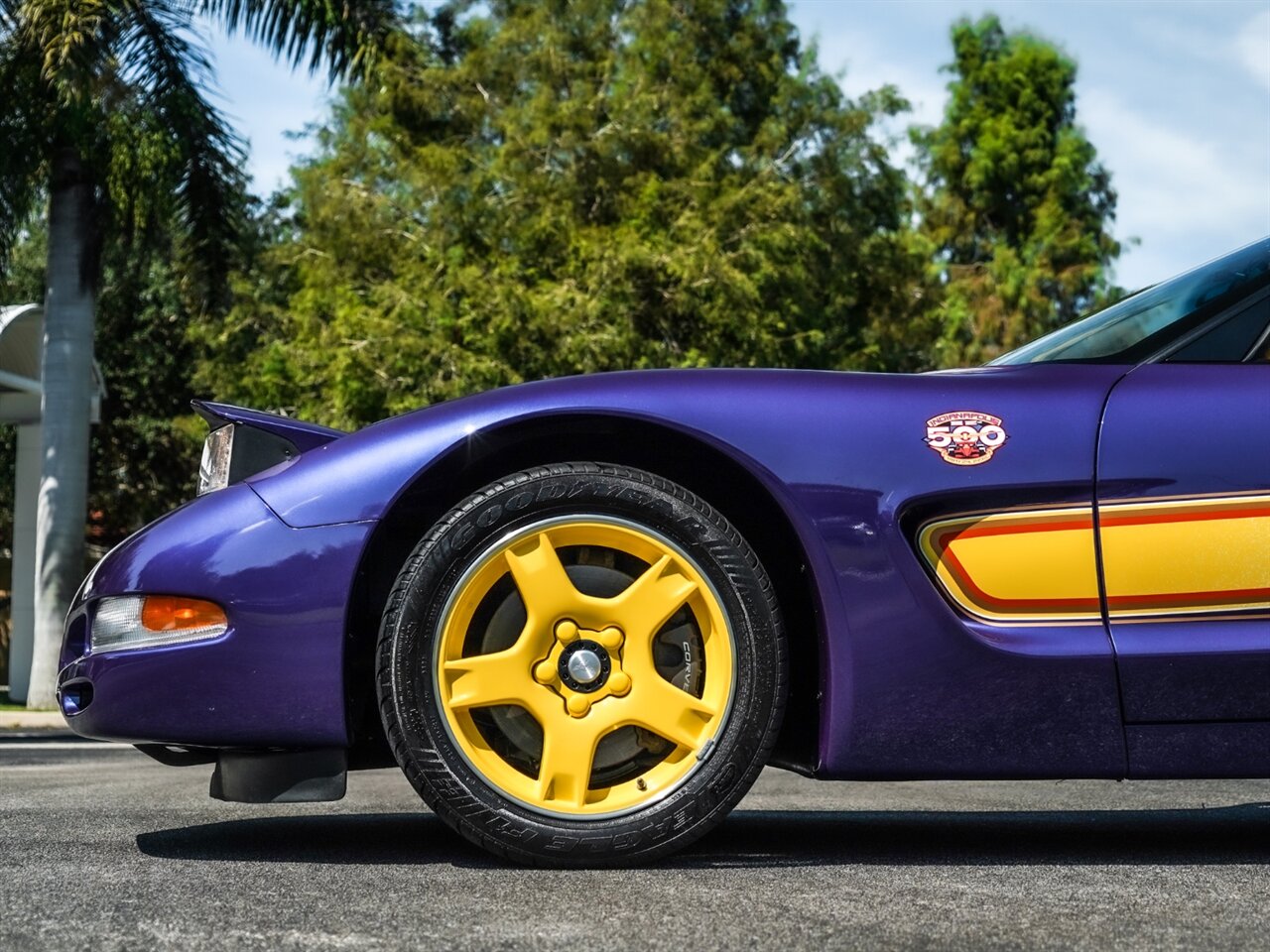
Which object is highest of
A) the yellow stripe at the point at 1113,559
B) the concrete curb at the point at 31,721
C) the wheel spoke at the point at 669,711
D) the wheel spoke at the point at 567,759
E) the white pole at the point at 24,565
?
the yellow stripe at the point at 1113,559

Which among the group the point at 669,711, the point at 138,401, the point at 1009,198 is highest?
the point at 1009,198

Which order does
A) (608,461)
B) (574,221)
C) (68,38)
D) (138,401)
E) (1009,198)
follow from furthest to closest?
(1009,198) < (138,401) < (574,221) < (68,38) < (608,461)

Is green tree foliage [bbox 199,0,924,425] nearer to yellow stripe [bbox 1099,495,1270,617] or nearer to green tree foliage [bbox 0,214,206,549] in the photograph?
green tree foliage [bbox 0,214,206,549]

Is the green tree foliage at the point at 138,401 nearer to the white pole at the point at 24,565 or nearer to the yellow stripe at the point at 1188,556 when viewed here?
the white pole at the point at 24,565

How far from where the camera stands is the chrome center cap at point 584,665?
2.84m

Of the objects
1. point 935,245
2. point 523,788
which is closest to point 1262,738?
point 523,788

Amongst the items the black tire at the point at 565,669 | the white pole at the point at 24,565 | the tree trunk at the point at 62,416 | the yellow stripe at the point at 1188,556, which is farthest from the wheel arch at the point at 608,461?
the white pole at the point at 24,565

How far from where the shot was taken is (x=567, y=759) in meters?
2.81

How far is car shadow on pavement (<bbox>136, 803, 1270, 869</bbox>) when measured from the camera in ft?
9.85

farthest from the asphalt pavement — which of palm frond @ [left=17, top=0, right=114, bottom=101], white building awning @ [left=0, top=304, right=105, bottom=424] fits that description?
white building awning @ [left=0, top=304, right=105, bottom=424]

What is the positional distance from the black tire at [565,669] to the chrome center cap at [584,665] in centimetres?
2

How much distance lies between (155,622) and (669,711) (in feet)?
3.13

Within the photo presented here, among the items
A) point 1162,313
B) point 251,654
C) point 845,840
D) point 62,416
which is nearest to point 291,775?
point 251,654

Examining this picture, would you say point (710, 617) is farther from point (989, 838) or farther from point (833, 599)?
point (989, 838)
